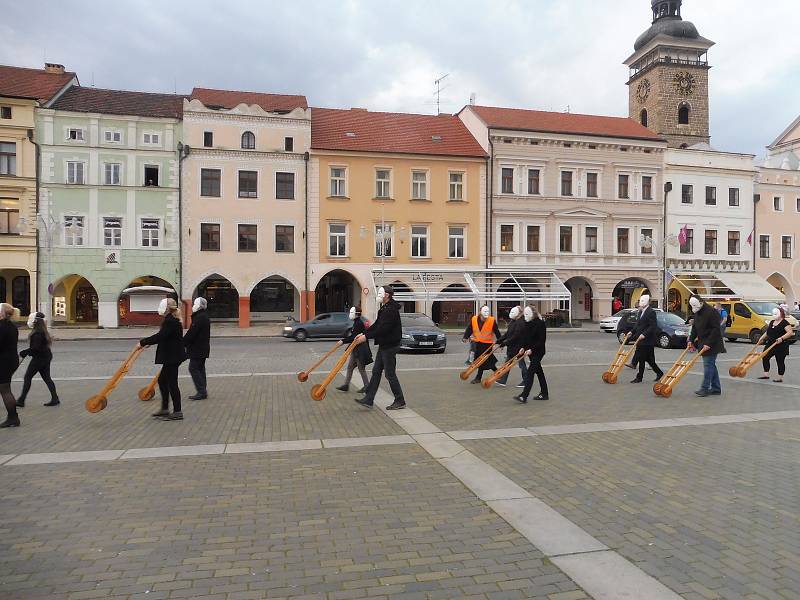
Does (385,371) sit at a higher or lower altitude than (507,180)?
lower

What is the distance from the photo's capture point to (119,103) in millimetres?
34312

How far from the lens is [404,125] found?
38094 millimetres

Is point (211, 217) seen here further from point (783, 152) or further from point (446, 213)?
point (783, 152)

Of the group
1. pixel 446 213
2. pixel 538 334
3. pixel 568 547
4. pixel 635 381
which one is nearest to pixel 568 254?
pixel 446 213

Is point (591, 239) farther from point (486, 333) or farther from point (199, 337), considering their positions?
point (199, 337)

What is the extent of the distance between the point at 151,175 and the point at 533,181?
73.1 ft

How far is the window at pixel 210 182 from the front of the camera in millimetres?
33188

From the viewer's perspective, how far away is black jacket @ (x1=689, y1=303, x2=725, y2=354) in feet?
35.9

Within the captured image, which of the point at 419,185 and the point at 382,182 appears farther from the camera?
the point at 419,185

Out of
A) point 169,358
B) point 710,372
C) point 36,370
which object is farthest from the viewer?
point 710,372

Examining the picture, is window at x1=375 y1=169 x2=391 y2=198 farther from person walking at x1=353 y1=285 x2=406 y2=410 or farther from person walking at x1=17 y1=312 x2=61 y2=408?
person walking at x1=17 y1=312 x2=61 y2=408

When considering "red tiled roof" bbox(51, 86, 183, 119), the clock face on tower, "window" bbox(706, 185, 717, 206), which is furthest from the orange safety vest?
the clock face on tower

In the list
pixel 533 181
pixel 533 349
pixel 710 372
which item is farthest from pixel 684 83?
pixel 533 349

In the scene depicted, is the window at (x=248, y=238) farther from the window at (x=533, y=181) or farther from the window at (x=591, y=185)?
the window at (x=591, y=185)
